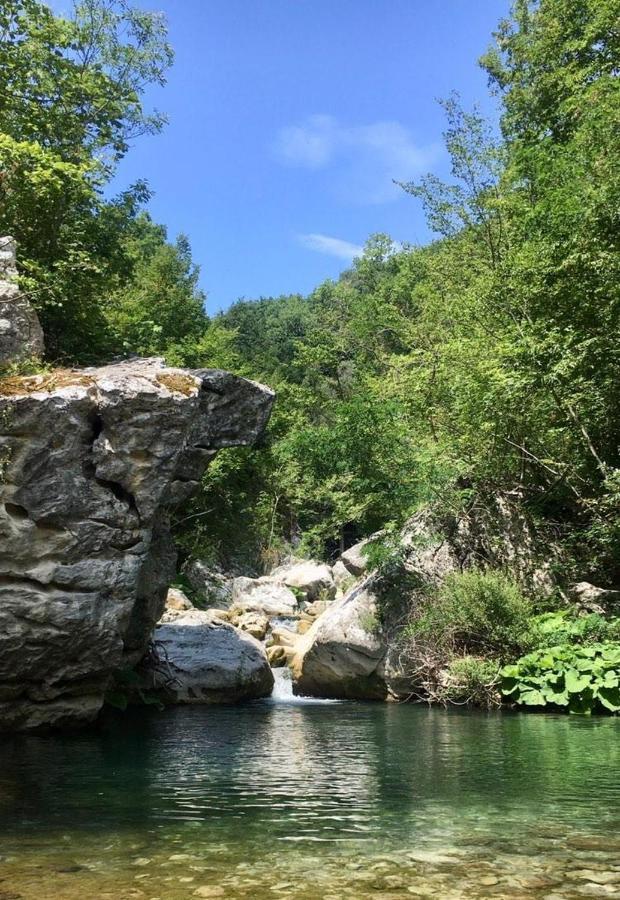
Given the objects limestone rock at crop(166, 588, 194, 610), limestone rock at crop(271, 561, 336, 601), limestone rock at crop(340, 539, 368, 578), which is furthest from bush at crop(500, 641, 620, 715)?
limestone rock at crop(271, 561, 336, 601)

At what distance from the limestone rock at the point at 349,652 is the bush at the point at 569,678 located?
137 inches

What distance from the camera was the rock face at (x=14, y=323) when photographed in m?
11.1

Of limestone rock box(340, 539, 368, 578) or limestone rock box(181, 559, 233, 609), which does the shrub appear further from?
limestone rock box(181, 559, 233, 609)

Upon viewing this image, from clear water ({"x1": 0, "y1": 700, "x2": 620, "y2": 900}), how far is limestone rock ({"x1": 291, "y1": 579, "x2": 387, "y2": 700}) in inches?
228

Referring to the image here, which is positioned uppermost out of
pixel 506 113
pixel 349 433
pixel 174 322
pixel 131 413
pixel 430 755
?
pixel 506 113

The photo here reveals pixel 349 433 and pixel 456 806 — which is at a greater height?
pixel 349 433

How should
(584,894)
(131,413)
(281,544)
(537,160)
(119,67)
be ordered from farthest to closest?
(281,544) < (537,160) < (119,67) < (131,413) < (584,894)

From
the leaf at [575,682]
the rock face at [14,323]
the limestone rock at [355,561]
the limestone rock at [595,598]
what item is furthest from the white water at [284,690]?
the rock face at [14,323]

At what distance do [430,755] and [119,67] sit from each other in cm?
1945

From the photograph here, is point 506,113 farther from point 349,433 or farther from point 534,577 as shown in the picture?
point 534,577

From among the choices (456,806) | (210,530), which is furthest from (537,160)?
(456,806)

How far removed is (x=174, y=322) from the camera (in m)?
33.0

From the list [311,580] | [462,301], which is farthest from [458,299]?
[311,580]

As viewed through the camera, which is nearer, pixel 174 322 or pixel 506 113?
pixel 506 113
